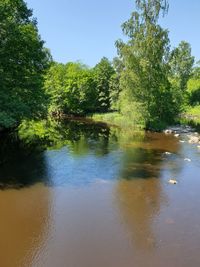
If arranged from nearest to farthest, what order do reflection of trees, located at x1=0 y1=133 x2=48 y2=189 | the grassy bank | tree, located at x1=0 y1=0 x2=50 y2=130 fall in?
1. reflection of trees, located at x1=0 y1=133 x2=48 y2=189
2. tree, located at x1=0 y1=0 x2=50 y2=130
3. the grassy bank

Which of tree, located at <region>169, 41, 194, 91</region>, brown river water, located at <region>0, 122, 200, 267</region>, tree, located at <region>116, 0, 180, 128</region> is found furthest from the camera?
tree, located at <region>169, 41, 194, 91</region>

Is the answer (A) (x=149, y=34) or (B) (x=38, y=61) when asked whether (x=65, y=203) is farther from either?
(A) (x=149, y=34)

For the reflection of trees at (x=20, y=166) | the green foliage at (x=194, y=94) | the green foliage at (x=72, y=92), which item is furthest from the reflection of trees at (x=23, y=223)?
the green foliage at (x=194, y=94)

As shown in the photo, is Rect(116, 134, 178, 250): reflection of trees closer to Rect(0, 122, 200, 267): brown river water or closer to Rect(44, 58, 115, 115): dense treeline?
Rect(0, 122, 200, 267): brown river water

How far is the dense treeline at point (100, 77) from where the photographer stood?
27797 millimetres

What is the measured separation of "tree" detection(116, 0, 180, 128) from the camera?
50.0m

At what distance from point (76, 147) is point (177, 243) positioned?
2135cm

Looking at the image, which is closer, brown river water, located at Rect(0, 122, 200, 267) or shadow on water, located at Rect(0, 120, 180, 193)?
brown river water, located at Rect(0, 122, 200, 267)

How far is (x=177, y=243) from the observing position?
1471cm

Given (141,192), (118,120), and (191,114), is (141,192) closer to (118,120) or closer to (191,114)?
(118,120)

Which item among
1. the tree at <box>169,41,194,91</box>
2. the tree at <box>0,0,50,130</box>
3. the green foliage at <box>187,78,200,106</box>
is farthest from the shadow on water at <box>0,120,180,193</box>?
the tree at <box>169,41,194,91</box>

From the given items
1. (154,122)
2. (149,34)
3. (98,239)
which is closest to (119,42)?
(149,34)

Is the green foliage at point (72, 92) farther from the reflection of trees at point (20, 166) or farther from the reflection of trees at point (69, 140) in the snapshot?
the reflection of trees at point (20, 166)

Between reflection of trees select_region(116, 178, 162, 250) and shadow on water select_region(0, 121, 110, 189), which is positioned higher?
shadow on water select_region(0, 121, 110, 189)
